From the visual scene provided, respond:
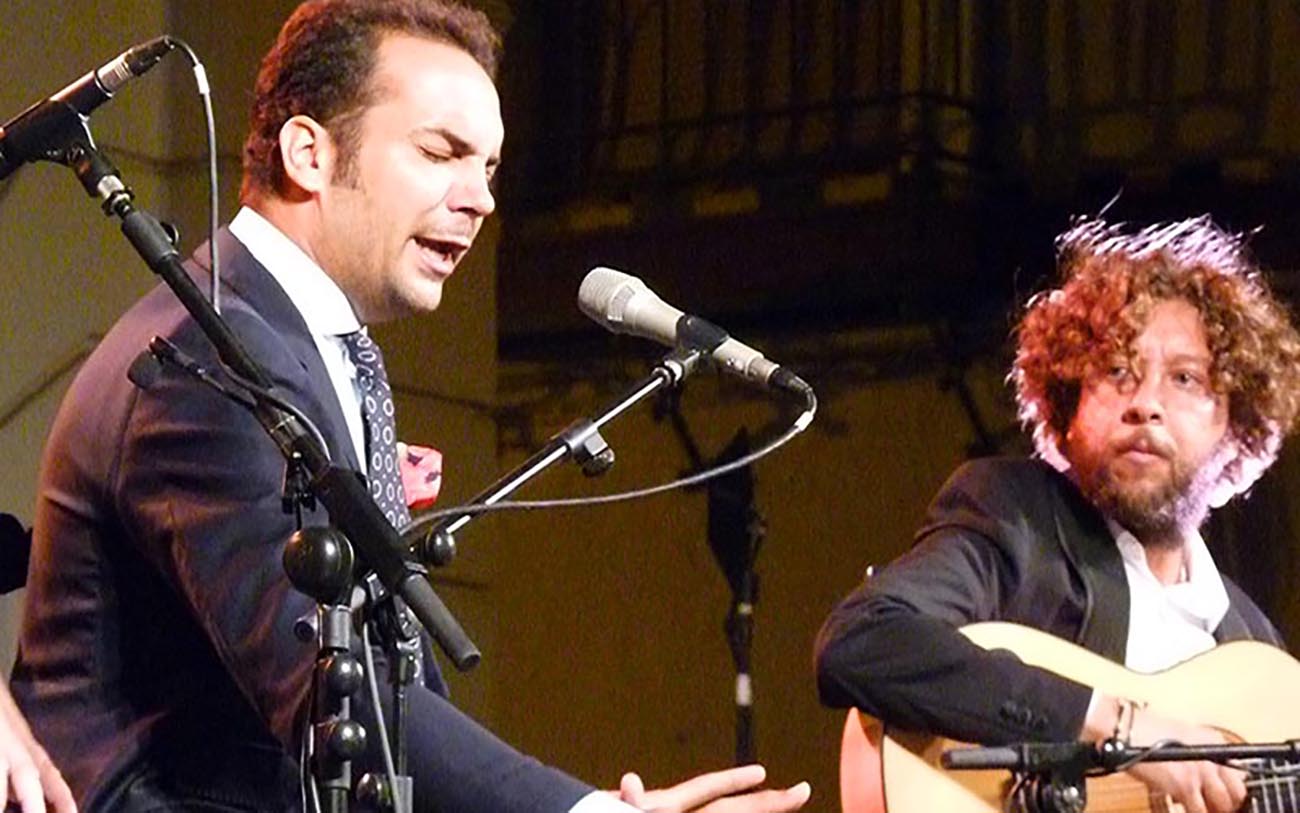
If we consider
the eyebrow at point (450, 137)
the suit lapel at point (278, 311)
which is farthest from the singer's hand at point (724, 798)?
the eyebrow at point (450, 137)

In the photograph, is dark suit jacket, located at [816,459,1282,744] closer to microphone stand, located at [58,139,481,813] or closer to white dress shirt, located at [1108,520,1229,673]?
white dress shirt, located at [1108,520,1229,673]

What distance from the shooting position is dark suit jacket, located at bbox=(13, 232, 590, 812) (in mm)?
2529

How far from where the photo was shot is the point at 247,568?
2.55 meters

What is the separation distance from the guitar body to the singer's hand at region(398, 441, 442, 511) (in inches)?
41.9

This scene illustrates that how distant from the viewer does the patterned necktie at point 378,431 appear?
2.98m

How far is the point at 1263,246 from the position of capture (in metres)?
7.77

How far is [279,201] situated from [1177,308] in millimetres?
2137

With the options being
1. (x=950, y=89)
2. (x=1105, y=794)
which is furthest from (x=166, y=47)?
(x=950, y=89)

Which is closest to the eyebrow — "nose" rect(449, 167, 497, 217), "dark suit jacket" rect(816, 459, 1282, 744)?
"nose" rect(449, 167, 497, 217)

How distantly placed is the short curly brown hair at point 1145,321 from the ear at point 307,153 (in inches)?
76.2

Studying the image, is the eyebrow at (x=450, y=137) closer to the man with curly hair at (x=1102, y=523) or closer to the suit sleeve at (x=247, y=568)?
the suit sleeve at (x=247, y=568)

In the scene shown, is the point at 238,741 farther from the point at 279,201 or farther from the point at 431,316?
the point at 431,316

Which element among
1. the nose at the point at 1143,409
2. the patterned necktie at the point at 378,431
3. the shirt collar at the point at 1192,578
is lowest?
the shirt collar at the point at 1192,578

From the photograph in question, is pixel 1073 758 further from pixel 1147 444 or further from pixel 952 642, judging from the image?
pixel 1147 444
